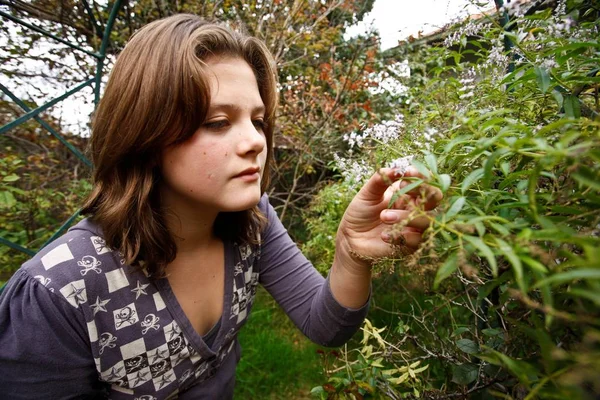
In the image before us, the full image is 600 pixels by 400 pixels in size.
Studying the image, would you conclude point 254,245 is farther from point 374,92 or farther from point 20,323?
point 374,92

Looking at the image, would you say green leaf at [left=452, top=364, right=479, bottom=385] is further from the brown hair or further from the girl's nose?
the brown hair

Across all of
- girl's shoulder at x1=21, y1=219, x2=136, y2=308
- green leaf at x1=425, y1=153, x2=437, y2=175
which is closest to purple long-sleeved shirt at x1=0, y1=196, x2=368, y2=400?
girl's shoulder at x1=21, y1=219, x2=136, y2=308

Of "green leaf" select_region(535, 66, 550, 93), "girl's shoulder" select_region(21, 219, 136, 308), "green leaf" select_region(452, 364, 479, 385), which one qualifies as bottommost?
"green leaf" select_region(452, 364, 479, 385)

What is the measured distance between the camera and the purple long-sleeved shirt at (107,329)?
1064 millimetres

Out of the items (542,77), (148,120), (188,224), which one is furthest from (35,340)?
(542,77)

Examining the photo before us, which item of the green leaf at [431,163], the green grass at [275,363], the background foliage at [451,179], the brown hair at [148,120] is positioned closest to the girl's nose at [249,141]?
the brown hair at [148,120]

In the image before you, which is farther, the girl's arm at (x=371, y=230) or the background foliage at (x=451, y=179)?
the girl's arm at (x=371, y=230)

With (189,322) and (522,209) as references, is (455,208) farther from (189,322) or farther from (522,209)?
(189,322)

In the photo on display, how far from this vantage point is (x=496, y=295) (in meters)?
0.89

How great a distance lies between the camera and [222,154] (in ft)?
3.54

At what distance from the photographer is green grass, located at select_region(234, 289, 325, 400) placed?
7.91 ft

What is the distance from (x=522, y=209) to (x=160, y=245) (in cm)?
110

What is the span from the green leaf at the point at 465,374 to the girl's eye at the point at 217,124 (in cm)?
94

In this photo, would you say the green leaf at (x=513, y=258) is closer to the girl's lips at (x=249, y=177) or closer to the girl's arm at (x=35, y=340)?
the girl's lips at (x=249, y=177)
